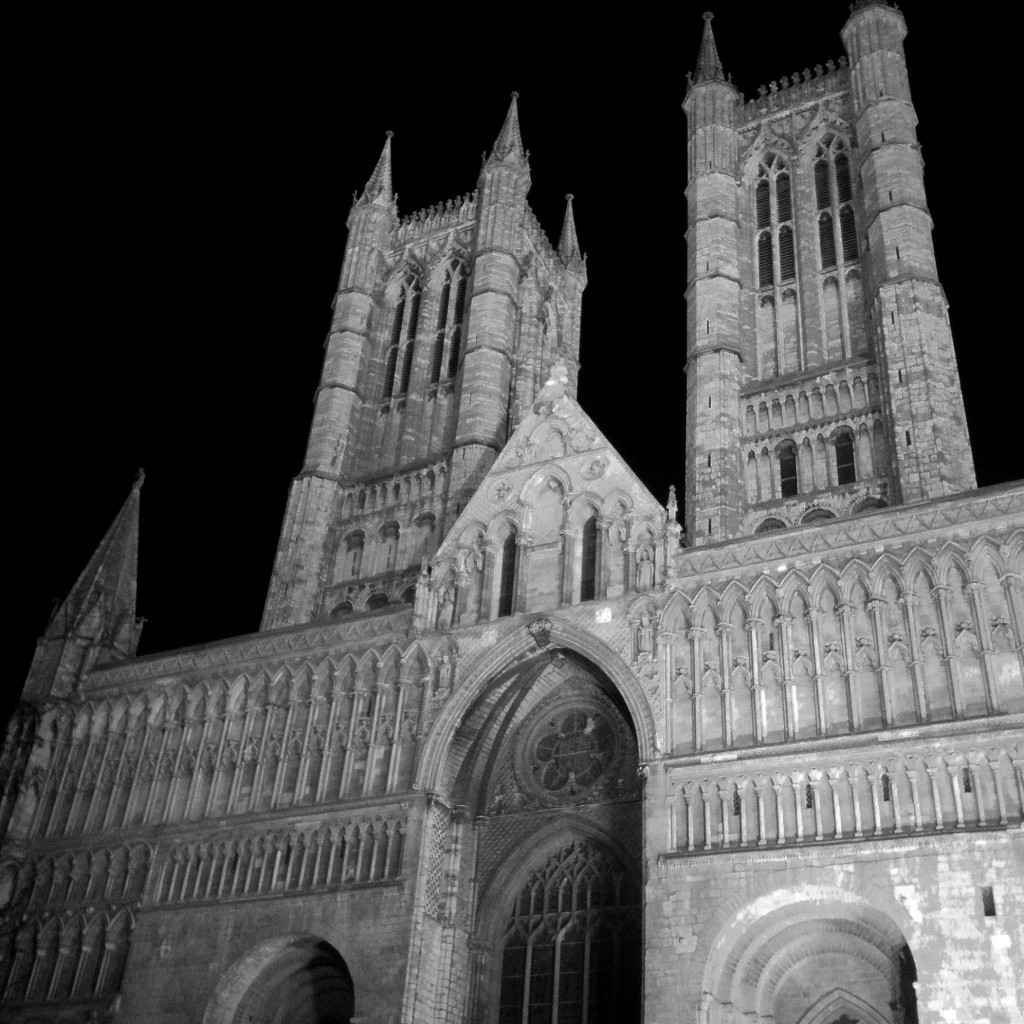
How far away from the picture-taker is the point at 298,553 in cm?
3741

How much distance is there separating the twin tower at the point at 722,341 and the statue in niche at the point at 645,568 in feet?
26.7

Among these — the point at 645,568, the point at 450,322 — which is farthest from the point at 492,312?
the point at 645,568

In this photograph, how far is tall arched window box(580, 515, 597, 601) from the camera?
79.4 feet

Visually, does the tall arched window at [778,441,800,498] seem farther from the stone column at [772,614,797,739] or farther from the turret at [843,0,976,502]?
the stone column at [772,614,797,739]

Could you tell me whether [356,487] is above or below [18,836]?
above

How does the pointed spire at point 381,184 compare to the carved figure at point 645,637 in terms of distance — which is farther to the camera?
the pointed spire at point 381,184

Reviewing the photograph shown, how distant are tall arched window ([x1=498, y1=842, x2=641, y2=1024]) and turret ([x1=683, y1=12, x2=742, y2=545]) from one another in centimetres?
1029

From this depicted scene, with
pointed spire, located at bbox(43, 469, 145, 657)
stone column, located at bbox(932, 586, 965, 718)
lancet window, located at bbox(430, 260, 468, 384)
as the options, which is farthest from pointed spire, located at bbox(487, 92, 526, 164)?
stone column, located at bbox(932, 586, 965, 718)

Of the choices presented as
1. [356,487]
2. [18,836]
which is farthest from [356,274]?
[18,836]

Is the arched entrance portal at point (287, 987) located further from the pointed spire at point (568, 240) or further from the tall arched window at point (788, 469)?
the pointed spire at point (568, 240)

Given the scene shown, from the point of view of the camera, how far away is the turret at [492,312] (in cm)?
3781

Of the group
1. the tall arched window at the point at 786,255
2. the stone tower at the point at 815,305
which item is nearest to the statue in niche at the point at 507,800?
the stone tower at the point at 815,305

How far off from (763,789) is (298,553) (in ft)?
68.3

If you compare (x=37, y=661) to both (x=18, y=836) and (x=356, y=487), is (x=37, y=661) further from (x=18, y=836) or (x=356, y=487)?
(x=356, y=487)
